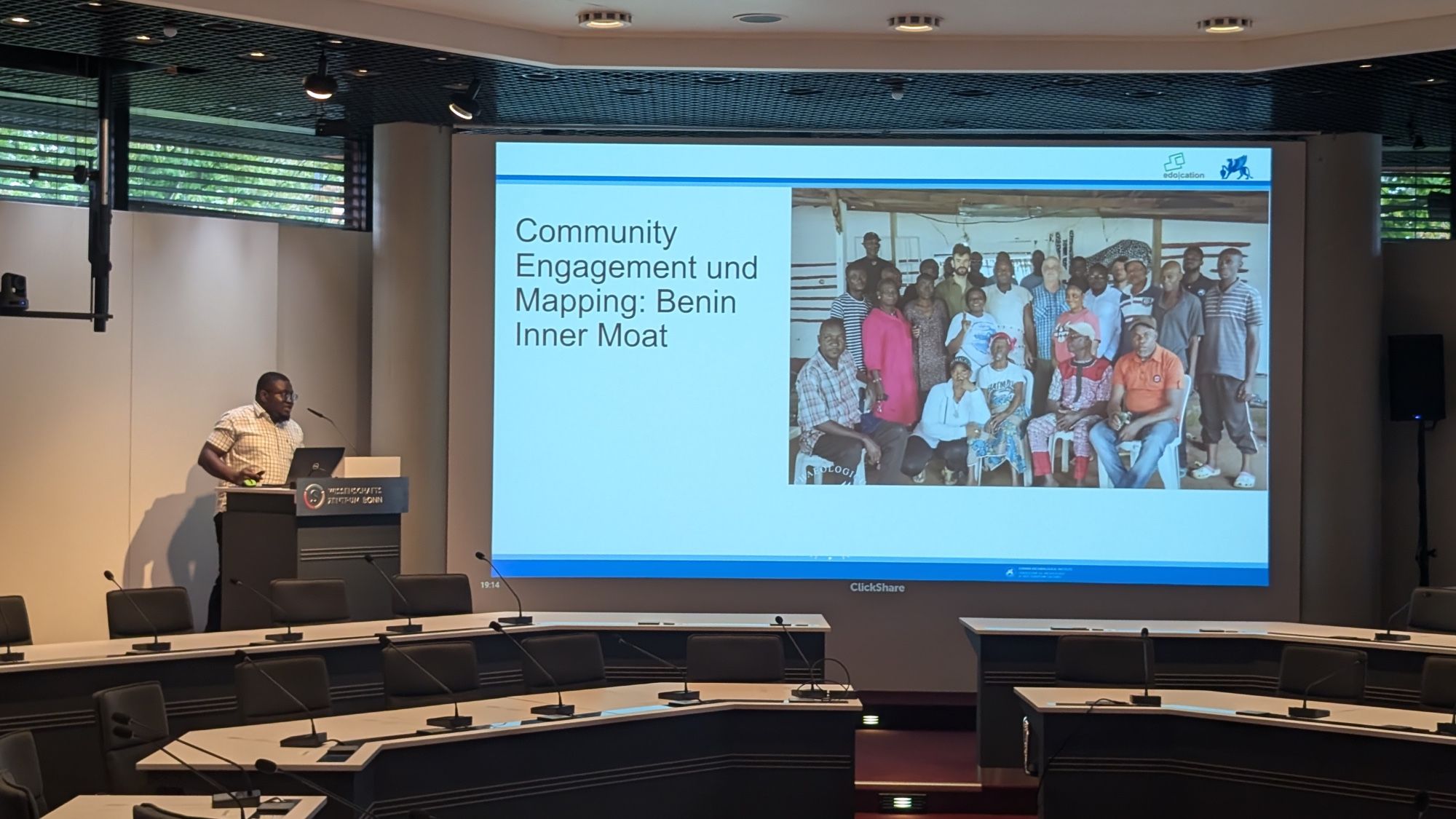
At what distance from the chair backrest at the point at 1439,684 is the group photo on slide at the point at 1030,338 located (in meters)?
2.92

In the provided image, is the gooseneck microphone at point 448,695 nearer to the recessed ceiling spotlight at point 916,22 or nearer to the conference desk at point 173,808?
the conference desk at point 173,808

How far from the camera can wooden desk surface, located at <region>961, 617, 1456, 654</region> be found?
299 inches

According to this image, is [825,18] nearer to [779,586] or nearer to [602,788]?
[779,586]

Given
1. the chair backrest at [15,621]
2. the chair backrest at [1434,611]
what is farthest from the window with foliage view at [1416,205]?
the chair backrest at [15,621]

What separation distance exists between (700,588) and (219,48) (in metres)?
4.45

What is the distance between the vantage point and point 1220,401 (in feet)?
31.6

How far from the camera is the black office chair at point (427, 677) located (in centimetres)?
639

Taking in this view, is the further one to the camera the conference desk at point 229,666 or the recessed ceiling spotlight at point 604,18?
the recessed ceiling spotlight at point 604,18

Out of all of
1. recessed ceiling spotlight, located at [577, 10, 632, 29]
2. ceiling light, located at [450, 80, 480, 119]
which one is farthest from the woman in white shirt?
ceiling light, located at [450, 80, 480, 119]

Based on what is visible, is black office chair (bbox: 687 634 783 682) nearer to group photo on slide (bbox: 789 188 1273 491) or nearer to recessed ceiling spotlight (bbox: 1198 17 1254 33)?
group photo on slide (bbox: 789 188 1273 491)

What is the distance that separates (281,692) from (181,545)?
12.8 ft

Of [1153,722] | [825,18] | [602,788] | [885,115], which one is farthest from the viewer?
[885,115]

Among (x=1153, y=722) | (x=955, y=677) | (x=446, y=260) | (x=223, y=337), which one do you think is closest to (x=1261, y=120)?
(x=955, y=677)

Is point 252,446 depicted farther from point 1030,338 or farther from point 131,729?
point 1030,338
